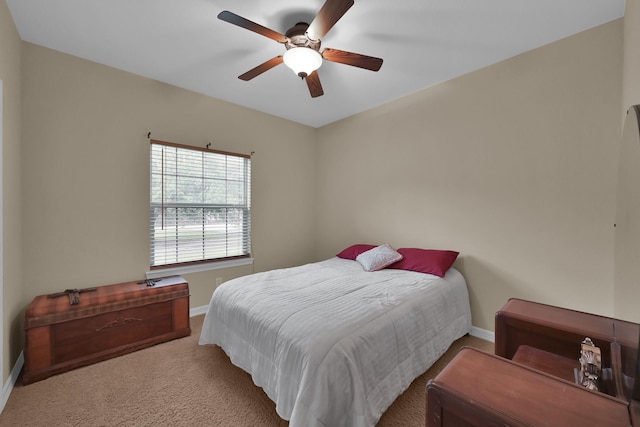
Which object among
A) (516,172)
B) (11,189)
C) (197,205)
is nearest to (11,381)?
(11,189)

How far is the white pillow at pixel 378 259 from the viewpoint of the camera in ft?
9.31

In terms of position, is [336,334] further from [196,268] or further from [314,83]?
[196,268]

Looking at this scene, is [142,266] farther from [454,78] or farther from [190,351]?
[454,78]

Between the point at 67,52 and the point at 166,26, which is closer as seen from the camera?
the point at 166,26

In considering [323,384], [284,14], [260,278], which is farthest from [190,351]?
[284,14]

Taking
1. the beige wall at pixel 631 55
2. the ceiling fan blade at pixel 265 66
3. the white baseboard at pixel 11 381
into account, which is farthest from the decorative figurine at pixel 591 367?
the white baseboard at pixel 11 381

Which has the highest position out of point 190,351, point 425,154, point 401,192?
point 425,154

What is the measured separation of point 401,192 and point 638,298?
2545 mm

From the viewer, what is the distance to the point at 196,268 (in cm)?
310

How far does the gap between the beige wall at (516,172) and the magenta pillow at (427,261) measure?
21cm

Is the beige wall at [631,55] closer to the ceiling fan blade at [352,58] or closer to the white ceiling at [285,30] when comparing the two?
the white ceiling at [285,30]

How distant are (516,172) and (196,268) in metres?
3.50

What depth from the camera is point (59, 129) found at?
2324 millimetres

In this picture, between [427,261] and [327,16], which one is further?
[427,261]
